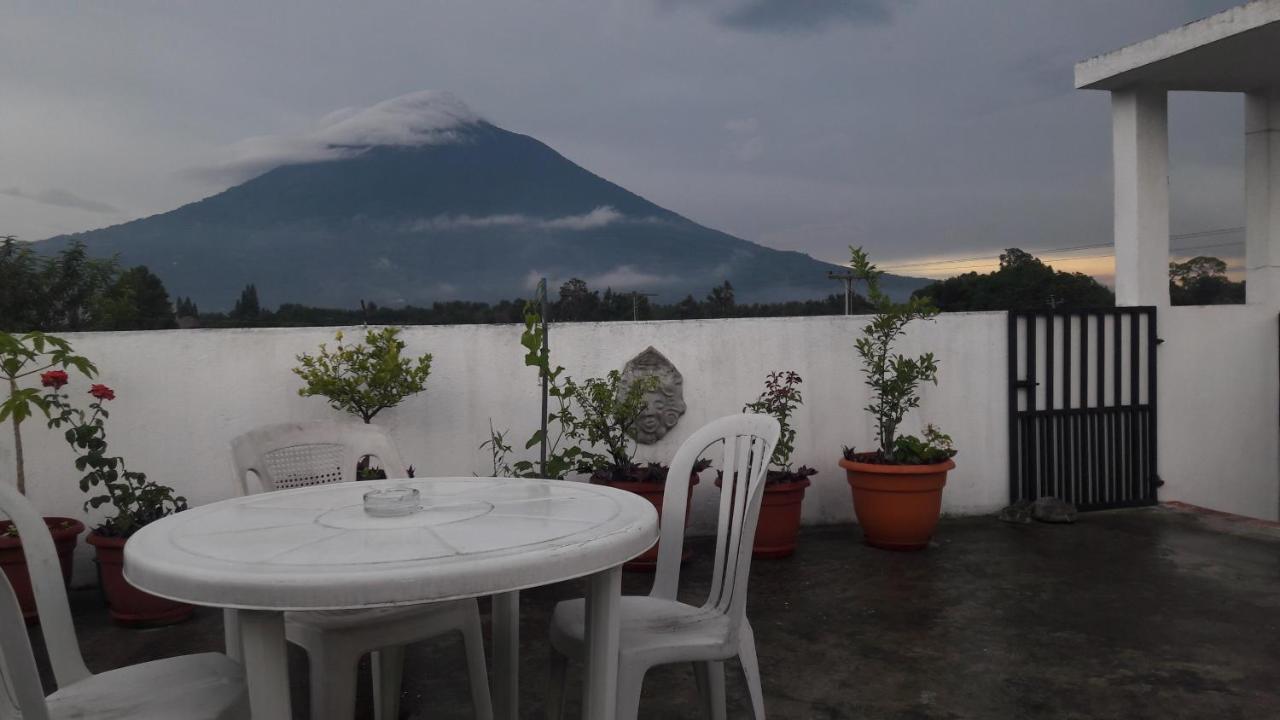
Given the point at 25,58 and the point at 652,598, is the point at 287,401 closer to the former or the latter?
the point at 652,598

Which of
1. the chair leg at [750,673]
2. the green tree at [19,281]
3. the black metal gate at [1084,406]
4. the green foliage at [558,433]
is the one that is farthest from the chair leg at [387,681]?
the green tree at [19,281]

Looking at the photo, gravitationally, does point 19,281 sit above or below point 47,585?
above

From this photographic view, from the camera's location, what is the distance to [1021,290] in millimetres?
6254

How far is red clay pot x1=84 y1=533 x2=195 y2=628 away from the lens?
3.59 meters

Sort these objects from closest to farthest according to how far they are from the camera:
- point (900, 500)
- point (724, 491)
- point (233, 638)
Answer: point (233, 638)
point (724, 491)
point (900, 500)

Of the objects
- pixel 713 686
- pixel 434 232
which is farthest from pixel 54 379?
pixel 434 232

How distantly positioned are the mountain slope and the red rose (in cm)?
1205

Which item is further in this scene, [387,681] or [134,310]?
[134,310]

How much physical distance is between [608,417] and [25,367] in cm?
286

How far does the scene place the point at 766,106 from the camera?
18.1 meters

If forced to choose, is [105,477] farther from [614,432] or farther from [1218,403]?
[1218,403]

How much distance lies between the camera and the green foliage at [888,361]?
476cm

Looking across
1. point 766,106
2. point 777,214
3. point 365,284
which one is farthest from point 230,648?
point 365,284

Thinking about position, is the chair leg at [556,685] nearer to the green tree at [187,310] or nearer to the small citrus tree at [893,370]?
the small citrus tree at [893,370]
